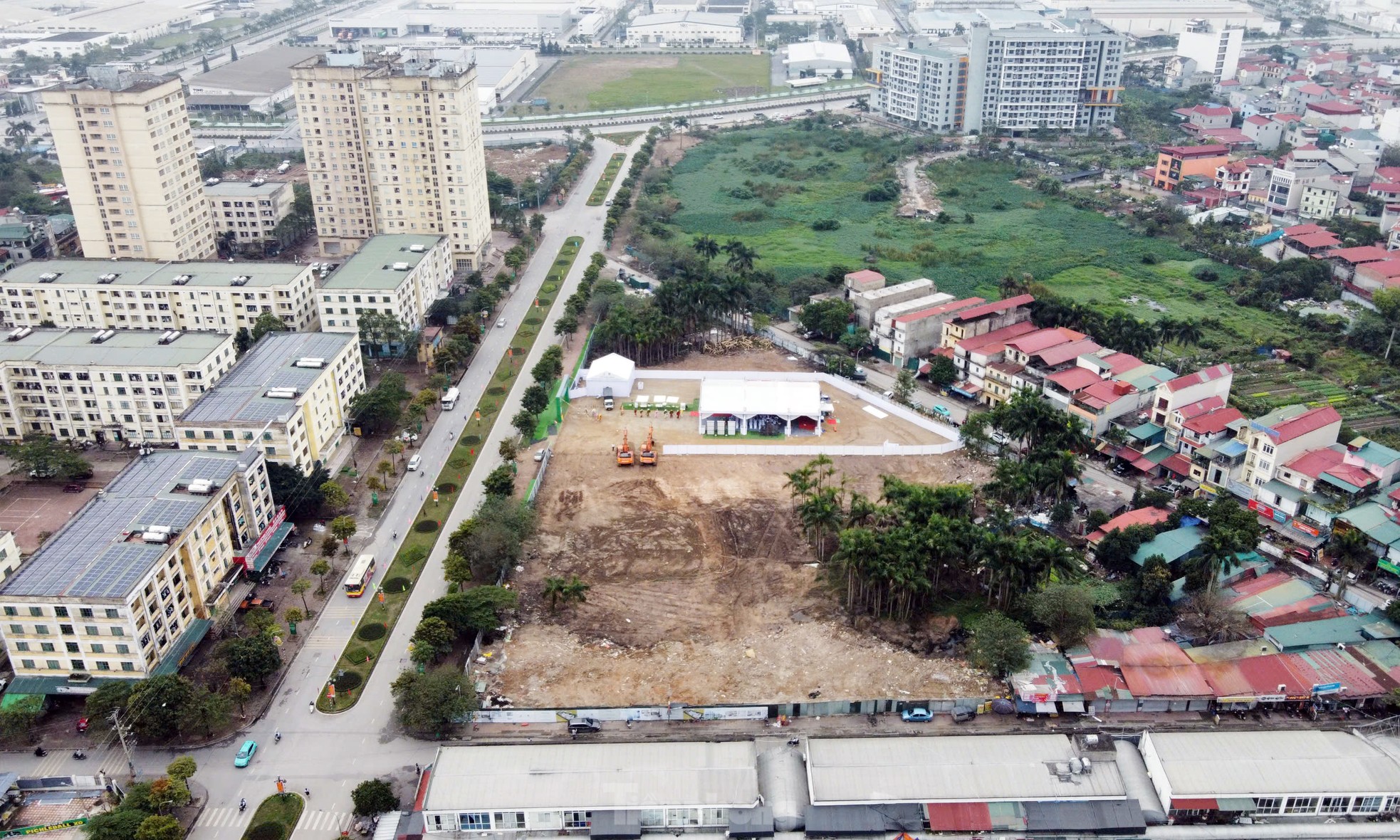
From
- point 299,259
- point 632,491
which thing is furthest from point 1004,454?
point 299,259

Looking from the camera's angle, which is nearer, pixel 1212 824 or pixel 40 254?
pixel 1212 824

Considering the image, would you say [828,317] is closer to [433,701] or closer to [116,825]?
[433,701]

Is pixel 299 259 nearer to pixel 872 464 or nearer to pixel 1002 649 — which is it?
pixel 872 464

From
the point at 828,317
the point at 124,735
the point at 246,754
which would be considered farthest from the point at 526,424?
the point at 124,735

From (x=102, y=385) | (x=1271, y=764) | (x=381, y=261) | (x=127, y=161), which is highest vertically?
(x=127, y=161)

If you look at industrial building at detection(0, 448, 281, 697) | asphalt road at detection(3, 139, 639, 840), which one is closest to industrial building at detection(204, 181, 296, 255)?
industrial building at detection(0, 448, 281, 697)

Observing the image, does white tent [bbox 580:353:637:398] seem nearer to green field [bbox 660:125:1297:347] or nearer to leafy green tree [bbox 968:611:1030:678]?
green field [bbox 660:125:1297:347]

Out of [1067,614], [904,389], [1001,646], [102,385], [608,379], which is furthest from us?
[608,379]
